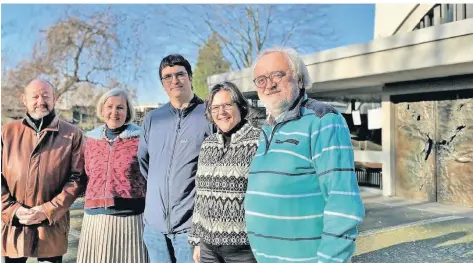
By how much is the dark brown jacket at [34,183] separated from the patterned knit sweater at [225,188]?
1201 mm

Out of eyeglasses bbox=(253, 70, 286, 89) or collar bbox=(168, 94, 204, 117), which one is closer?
eyeglasses bbox=(253, 70, 286, 89)

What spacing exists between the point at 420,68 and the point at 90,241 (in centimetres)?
561

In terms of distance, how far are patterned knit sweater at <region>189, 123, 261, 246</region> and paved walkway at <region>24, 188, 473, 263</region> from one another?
9.14ft

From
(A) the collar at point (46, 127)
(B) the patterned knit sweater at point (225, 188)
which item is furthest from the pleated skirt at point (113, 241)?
(B) the patterned knit sweater at point (225, 188)

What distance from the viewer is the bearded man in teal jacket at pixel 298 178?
1.60 meters

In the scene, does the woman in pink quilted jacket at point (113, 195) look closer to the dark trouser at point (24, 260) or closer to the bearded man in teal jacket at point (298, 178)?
the dark trouser at point (24, 260)

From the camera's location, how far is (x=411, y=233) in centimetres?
580

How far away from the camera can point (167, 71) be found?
8.35ft

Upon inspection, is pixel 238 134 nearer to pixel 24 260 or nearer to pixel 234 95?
pixel 234 95

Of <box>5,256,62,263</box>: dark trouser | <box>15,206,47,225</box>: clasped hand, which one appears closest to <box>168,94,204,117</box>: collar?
<box>15,206,47,225</box>: clasped hand

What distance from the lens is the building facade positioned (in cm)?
646

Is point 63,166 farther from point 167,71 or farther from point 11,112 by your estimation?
point 11,112

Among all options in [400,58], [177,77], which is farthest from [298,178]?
[400,58]

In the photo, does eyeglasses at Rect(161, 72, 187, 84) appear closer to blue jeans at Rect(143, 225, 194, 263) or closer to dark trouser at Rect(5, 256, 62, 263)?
blue jeans at Rect(143, 225, 194, 263)
